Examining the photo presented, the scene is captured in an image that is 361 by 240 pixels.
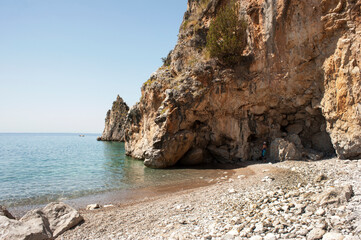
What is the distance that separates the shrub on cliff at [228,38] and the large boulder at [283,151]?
9613mm

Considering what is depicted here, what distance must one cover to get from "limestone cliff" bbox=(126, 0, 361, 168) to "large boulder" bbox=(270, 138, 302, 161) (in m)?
0.10

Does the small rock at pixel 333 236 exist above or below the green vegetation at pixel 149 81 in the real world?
below

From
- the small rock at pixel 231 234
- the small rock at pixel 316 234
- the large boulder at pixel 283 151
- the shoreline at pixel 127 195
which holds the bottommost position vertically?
the shoreline at pixel 127 195

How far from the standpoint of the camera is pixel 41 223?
8.16 m

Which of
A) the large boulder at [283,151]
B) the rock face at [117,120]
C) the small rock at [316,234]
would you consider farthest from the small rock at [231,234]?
the rock face at [117,120]

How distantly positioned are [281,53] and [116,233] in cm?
2039

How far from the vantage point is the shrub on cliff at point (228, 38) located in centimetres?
2263

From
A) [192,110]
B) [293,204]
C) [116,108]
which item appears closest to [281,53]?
[192,110]

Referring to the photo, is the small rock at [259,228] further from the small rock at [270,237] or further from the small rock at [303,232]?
the small rock at [303,232]

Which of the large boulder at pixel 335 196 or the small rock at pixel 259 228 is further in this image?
the large boulder at pixel 335 196

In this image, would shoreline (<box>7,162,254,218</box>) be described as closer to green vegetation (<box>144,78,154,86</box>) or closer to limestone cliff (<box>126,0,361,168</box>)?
limestone cliff (<box>126,0,361,168</box>)

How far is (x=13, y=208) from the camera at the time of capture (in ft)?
42.8

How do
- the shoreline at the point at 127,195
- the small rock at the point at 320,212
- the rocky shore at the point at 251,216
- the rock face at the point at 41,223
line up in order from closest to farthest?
the rocky shore at the point at 251,216, the small rock at the point at 320,212, the rock face at the point at 41,223, the shoreline at the point at 127,195

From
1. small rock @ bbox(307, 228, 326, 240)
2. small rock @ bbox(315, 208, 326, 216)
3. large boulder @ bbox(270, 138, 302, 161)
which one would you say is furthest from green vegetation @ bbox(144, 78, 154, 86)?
small rock @ bbox(307, 228, 326, 240)
